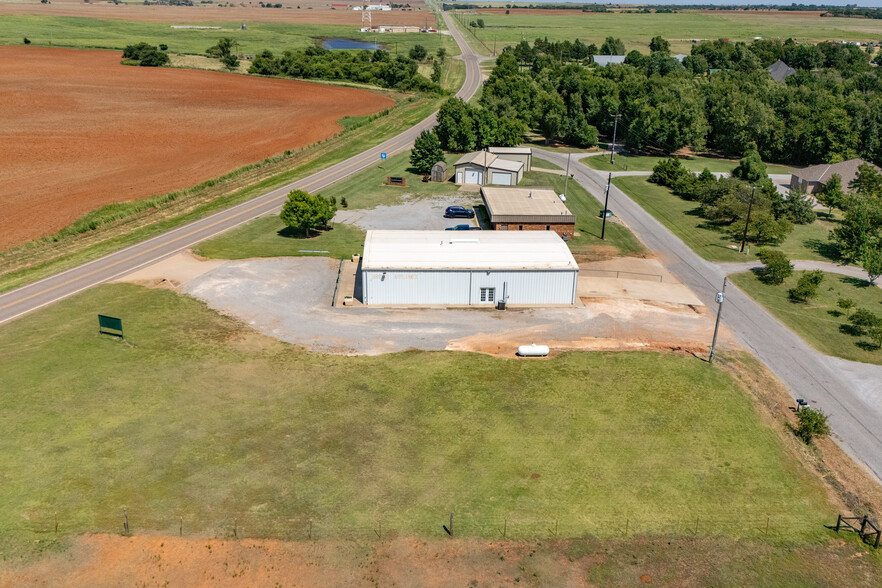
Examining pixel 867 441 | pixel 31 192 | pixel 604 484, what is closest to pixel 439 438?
pixel 604 484

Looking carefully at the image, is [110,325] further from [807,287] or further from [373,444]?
[807,287]

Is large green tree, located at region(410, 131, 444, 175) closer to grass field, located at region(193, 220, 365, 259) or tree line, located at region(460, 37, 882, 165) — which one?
grass field, located at region(193, 220, 365, 259)

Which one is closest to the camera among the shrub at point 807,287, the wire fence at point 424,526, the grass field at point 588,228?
the wire fence at point 424,526

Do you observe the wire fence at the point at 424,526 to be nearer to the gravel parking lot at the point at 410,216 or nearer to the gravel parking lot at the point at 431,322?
the gravel parking lot at the point at 431,322

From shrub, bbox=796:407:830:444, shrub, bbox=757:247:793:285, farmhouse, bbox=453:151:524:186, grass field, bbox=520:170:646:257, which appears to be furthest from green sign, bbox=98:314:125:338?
shrub, bbox=757:247:793:285

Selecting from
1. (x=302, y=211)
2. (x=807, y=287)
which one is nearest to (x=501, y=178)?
(x=302, y=211)

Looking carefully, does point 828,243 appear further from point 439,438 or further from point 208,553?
point 208,553

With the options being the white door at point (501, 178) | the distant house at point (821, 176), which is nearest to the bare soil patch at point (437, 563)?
the white door at point (501, 178)
